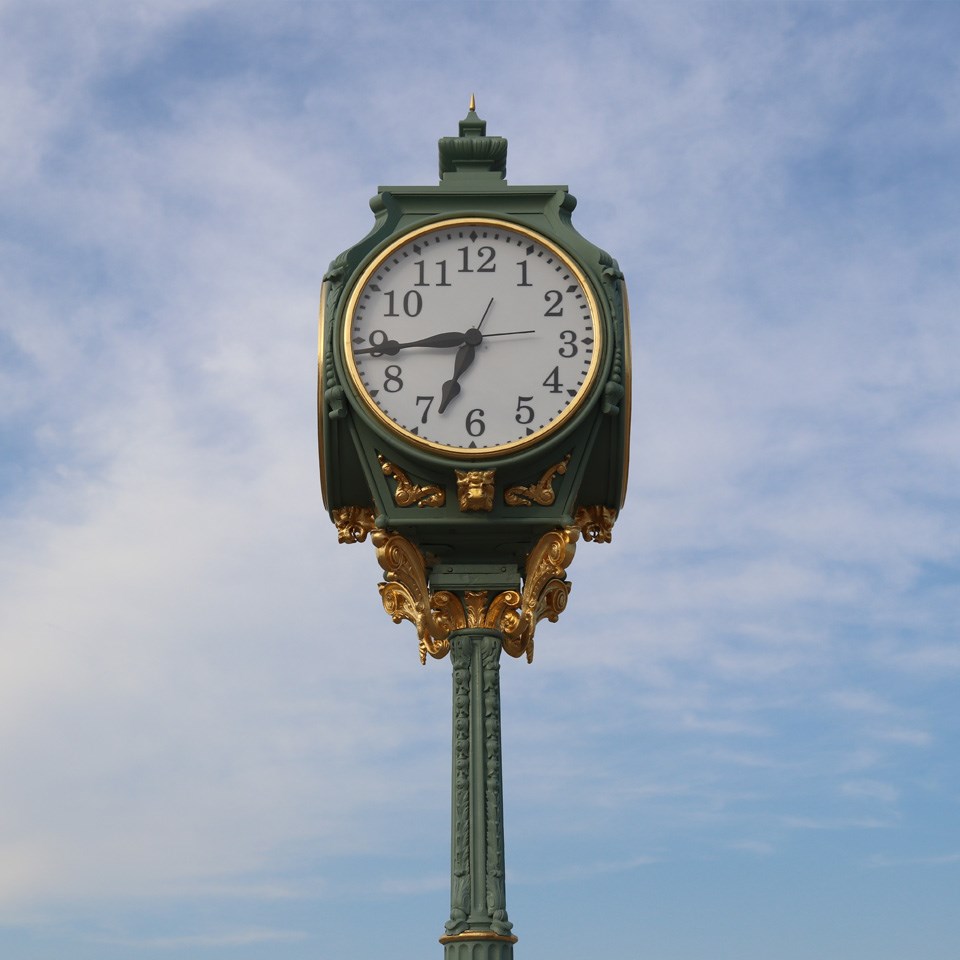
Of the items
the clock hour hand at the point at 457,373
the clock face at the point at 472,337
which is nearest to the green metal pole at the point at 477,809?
the clock face at the point at 472,337

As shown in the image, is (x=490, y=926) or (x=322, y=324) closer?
(x=490, y=926)

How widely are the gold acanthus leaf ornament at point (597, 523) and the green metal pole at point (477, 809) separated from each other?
78 centimetres

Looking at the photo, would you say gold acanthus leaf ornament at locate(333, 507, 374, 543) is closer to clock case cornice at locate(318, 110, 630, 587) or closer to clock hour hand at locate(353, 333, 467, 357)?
clock case cornice at locate(318, 110, 630, 587)

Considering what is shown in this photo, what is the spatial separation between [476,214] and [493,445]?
1388 mm

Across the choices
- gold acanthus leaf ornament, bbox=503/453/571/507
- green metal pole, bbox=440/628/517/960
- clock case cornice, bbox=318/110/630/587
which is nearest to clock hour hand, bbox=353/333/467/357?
clock case cornice, bbox=318/110/630/587

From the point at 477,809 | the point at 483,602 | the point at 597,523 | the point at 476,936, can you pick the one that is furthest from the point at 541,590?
the point at 476,936

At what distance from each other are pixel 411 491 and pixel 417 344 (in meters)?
0.83

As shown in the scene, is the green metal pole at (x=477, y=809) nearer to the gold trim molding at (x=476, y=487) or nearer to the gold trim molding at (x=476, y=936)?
the gold trim molding at (x=476, y=936)

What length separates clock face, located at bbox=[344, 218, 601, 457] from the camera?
10250mm

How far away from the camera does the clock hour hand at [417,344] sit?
408 inches

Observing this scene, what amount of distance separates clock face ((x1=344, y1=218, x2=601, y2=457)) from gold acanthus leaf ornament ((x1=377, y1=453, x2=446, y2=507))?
0.25 meters

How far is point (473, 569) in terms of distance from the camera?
1053 cm

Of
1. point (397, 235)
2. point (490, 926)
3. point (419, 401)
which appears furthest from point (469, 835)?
point (397, 235)

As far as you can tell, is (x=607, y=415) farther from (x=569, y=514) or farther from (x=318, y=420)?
(x=318, y=420)
